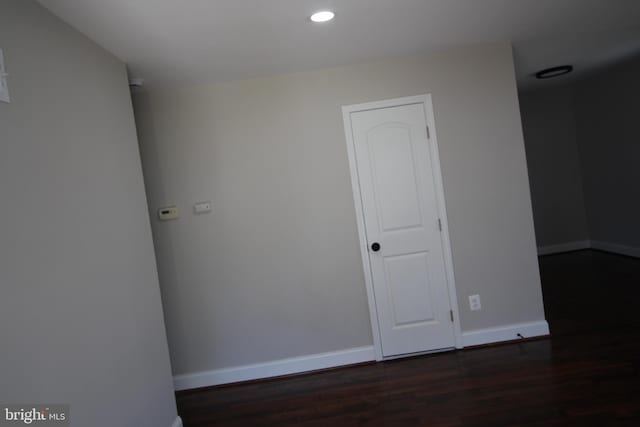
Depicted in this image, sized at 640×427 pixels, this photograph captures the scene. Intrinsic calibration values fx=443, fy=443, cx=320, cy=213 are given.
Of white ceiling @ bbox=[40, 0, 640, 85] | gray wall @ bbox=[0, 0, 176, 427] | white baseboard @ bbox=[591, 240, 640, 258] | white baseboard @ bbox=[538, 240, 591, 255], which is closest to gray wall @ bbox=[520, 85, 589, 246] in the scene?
white baseboard @ bbox=[538, 240, 591, 255]

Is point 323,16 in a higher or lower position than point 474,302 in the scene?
higher

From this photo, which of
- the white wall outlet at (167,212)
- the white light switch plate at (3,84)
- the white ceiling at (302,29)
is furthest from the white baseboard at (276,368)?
the white light switch plate at (3,84)

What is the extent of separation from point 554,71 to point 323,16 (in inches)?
142

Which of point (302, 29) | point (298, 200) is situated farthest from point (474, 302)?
point (302, 29)

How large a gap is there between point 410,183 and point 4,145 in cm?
279

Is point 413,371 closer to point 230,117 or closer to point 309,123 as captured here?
point 309,123

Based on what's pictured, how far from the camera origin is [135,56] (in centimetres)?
276

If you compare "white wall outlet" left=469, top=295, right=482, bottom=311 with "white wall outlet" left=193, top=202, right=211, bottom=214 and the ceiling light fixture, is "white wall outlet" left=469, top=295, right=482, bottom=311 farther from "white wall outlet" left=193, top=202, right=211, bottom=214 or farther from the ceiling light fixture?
the ceiling light fixture

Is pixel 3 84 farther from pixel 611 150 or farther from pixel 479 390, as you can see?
pixel 611 150

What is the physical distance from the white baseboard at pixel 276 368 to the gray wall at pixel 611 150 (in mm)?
4446

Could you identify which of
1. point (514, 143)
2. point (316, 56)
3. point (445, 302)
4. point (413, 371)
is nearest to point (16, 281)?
point (316, 56)

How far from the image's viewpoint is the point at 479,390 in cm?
296

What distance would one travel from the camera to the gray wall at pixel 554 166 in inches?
265

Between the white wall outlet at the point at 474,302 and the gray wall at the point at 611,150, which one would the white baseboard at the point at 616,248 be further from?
the white wall outlet at the point at 474,302
